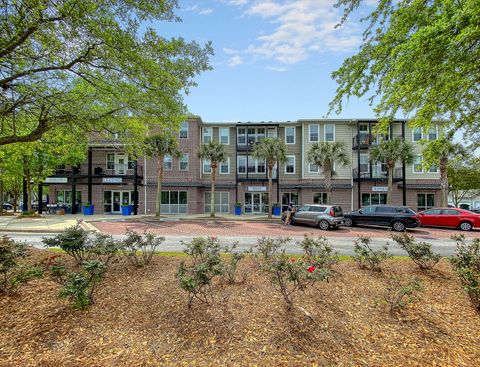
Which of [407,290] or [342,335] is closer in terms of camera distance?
[342,335]

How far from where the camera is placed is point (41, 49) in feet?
19.5

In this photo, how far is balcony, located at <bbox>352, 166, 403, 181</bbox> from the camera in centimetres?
2642

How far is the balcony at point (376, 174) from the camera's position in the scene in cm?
2642

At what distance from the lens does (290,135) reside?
2909 cm

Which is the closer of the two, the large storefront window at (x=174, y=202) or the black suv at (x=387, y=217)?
the black suv at (x=387, y=217)

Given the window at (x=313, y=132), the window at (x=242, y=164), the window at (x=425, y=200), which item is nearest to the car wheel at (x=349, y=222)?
the window at (x=313, y=132)

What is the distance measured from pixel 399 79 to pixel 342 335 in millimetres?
5521

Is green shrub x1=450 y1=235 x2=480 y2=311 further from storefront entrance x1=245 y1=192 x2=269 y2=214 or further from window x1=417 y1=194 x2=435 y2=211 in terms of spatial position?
window x1=417 y1=194 x2=435 y2=211

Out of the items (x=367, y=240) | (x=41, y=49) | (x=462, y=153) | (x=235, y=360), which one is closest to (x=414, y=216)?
(x=462, y=153)

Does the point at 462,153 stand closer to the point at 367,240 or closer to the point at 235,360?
the point at 367,240

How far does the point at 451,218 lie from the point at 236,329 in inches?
766

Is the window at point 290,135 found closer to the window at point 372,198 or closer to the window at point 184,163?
the window at point 372,198

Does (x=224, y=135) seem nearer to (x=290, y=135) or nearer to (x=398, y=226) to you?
(x=290, y=135)

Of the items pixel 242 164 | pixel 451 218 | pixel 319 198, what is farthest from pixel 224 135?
pixel 451 218
